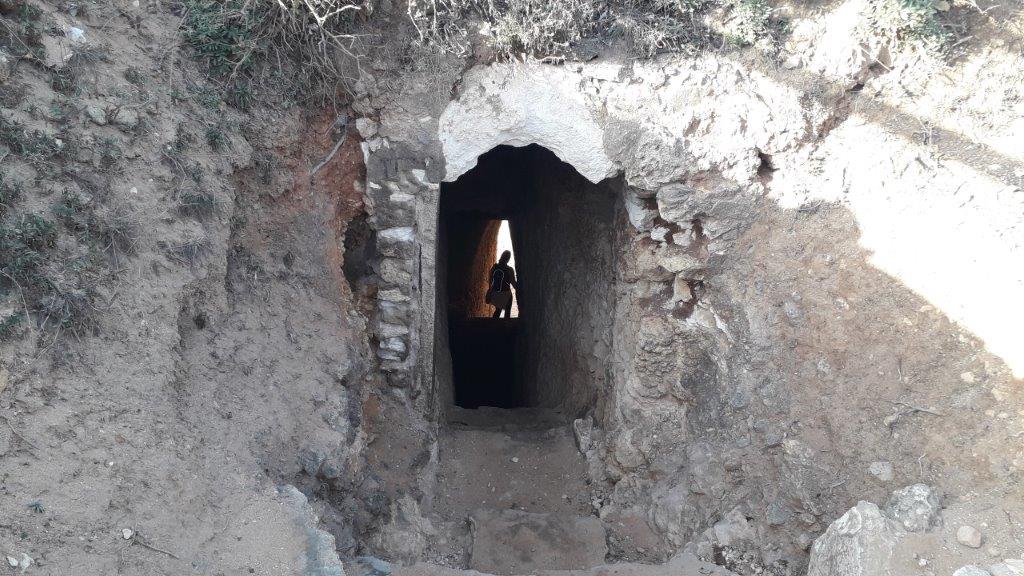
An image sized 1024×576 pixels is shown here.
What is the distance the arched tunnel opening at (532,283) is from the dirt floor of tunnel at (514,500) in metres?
0.56

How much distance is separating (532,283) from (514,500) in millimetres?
3000

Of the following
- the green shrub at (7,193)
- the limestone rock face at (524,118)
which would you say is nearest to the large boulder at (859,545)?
the limestone rock face at (524,118)

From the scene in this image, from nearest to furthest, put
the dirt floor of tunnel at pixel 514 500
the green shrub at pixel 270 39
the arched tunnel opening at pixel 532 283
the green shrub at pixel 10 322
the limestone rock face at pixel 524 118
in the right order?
the green shrub at pixel 10 322 → the green shrub at pixel 270 39 → the limestone rock face at pixel 524 118 → the dirt floor of tunnel at pixel 514 500 → the arched tunnel opening at pixel 532 283

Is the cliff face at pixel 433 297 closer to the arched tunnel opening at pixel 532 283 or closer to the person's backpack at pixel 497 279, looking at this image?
the arched tunnel opening at pixel 532 283

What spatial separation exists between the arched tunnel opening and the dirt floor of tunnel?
1.84 ft

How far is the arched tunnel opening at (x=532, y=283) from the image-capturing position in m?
4.99

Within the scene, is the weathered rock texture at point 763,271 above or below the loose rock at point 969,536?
above

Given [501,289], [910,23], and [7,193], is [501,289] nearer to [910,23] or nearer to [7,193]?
[910,23]

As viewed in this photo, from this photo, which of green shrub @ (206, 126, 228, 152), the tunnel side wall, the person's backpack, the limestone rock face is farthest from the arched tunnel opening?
green shrub @ (206, 126, 228, 152)

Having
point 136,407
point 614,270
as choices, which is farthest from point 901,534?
point 136,407

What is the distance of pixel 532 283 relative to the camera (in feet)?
23.4

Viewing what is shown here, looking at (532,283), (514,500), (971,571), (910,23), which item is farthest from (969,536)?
(532,283)

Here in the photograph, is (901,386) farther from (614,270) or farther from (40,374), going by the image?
(40,374)

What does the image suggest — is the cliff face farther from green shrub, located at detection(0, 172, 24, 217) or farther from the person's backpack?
the person's backpack
